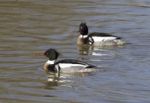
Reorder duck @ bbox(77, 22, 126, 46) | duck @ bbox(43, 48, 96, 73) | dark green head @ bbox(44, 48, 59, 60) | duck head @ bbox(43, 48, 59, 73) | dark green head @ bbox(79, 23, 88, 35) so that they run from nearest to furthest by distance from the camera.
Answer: duck @ bbox(43, 48, 96, 73) → duck head @ bbox(43, 48, 59, 73) → dark green head @ bbox(44, 48, 59, 60) → duck @ bbox(77, 22, 126, 46) → dark green head @ bbox(79, 23, 88, 35)

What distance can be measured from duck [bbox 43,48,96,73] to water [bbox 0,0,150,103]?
150 mm

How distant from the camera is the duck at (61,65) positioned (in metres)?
17.6

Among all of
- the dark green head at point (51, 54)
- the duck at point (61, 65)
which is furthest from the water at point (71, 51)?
the dark green head at point (51, 54)

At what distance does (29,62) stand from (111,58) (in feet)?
6.42

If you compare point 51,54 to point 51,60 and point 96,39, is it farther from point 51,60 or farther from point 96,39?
point 96,39

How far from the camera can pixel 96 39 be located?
21.0 m

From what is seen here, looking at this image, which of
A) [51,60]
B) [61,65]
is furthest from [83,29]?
[61,65]

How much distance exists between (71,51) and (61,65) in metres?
2.23

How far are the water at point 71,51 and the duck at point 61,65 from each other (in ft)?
0.49

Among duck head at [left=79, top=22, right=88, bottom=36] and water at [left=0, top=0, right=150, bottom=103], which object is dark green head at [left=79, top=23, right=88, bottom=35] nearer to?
duck head at [left=79, top=22, right=88, bottom=36]

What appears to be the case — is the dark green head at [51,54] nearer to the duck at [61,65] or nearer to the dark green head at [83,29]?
the duck at [61,65]

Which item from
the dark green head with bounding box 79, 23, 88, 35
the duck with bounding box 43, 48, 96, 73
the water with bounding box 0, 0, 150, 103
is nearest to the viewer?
the water with bounding box 0, 0, 150, 103

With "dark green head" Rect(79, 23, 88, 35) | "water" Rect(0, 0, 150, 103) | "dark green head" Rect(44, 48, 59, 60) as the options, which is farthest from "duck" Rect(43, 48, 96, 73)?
"dark green head" Rect(79, 23, 88, 35)

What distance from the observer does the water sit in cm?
1573
